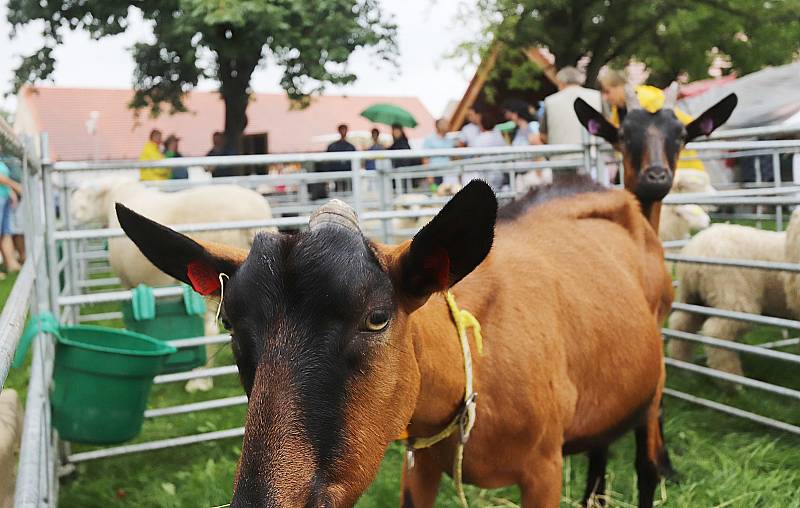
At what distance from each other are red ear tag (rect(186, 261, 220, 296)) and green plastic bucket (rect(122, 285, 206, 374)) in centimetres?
254

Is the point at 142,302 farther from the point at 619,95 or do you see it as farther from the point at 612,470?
the point at 619,95

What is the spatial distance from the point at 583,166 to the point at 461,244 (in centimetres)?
405

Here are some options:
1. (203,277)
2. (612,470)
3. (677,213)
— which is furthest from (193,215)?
(203,277)

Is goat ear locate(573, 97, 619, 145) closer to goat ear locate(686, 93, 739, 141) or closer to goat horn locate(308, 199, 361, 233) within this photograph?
goat ear locate(686, 93, 739, 141)

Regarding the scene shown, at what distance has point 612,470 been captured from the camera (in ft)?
14.5

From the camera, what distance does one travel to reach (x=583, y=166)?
5699mm

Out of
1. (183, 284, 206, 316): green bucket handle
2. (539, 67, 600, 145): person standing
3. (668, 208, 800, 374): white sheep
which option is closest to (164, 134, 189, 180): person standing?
(539, 67, 600, 145): person standing

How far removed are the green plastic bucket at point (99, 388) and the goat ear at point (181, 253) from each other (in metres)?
1.49

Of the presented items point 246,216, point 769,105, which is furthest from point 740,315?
point 769,105

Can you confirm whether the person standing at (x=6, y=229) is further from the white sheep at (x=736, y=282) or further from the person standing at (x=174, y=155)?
the white sheep at (x=736, y=282)

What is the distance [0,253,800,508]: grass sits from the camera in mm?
4051

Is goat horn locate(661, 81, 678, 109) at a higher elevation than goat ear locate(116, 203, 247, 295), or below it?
higher

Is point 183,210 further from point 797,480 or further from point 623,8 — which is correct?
point 623,8

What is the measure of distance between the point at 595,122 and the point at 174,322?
2948mm
